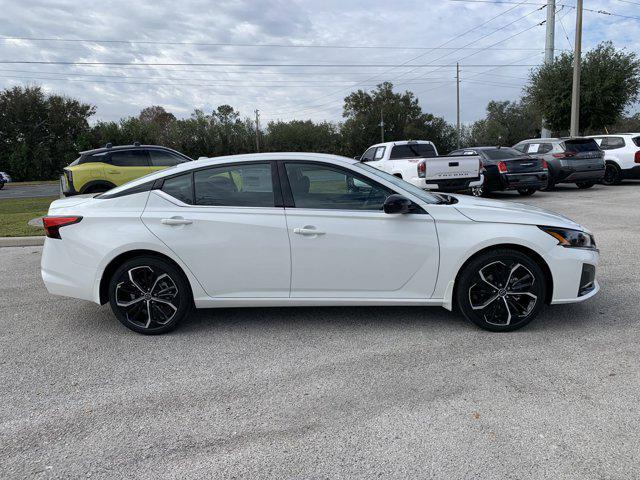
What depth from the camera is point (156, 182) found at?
14.8ft

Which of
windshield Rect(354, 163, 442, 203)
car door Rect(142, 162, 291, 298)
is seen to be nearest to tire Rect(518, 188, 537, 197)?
windshield Rect(354, 163, 442, 203)

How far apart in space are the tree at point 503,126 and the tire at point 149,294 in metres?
87.9

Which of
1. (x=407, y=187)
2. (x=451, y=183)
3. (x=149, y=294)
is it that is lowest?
(x=149, y=294)

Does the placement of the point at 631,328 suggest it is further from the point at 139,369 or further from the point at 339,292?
the point at 139,369

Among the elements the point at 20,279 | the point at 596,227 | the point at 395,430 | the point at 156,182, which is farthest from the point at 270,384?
the point at 596,227

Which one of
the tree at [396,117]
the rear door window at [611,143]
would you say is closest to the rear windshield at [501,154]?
the rear door window at [611,143]

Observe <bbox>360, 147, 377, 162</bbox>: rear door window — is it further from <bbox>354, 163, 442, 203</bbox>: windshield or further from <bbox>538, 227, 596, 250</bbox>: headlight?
<bbox>538, 227, 596, 250</bbox>: headlight

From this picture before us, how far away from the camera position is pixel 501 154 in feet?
49.1

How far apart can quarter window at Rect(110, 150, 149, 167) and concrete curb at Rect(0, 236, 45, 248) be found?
357cm

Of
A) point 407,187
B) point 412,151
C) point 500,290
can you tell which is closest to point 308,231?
point 407,187

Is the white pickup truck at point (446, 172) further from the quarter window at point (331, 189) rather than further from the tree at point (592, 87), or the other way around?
the tree at point (592, 87)

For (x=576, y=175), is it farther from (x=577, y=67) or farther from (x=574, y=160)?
(x=577, y=67)

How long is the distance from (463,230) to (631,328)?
5.55 feet

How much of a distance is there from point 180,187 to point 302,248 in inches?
48.6
